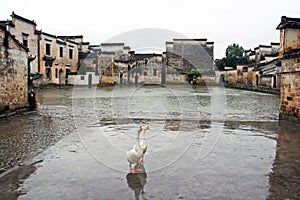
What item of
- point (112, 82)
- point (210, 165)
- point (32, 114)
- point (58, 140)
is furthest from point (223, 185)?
point (112, 82)

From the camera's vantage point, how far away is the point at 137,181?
14.3 feet

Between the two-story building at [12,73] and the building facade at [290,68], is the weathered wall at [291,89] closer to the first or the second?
the building facade at [290,68]

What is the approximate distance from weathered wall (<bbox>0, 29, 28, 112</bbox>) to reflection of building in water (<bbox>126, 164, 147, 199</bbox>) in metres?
7.41

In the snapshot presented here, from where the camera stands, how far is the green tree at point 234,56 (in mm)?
A: 53531

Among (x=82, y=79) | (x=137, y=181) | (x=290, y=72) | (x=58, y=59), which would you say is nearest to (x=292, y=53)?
(x=290, y=72)

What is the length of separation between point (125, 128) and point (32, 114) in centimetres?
489

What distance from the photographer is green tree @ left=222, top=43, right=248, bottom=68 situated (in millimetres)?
53531

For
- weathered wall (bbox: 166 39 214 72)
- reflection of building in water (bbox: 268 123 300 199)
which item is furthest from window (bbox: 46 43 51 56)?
reflection of building in water (bbox: 268 123 300 199)

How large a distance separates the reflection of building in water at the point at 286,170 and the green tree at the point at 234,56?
4832 cm

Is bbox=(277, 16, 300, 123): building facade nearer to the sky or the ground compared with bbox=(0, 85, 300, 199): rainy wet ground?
nearer to the sky

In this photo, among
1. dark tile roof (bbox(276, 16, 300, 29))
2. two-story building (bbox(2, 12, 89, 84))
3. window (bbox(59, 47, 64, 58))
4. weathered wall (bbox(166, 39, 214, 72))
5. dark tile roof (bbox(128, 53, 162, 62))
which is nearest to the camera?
dark tile roof (bbox(276, 16, 300, 29))

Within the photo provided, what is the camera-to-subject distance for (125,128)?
8.58 metres

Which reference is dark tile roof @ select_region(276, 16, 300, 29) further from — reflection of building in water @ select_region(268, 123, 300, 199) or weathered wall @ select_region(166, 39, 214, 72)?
weathered wall @ select_region(166, 39, 214, 72)

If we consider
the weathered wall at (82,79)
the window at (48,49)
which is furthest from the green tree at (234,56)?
the window at (48,49)
